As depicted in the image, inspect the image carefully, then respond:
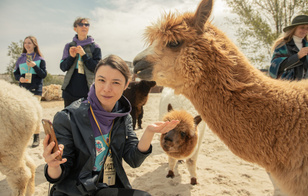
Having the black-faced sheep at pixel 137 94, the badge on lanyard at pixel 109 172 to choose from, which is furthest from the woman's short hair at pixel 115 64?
the black-faced sheep at pixel 137 94

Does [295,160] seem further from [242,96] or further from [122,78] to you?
[122,78]

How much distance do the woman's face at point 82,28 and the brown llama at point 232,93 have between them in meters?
2.32

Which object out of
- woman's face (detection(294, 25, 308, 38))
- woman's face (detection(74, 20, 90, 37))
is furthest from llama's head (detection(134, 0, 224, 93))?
woman's face (detection(74, 20, 90, 37))

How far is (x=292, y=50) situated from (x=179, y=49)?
1788 mm

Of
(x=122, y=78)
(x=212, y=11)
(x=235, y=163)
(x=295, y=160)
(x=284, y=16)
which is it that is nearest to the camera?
(x=295, y=160)

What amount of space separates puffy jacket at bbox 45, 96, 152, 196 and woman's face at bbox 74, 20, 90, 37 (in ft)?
7.26

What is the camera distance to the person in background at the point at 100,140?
4.76ft

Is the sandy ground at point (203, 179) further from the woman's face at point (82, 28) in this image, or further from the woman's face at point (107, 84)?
the woman's face at point (82, 28)

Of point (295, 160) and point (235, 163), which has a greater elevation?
point (295, 160)

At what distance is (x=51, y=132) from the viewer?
43.7 inches

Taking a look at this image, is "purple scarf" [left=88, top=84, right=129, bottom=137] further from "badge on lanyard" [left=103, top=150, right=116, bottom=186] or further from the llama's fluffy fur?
the llama's fluffy fur

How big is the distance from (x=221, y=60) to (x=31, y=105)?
2.64m

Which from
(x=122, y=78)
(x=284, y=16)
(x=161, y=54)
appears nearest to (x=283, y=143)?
(x=161, y=54)

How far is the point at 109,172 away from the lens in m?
1.65
